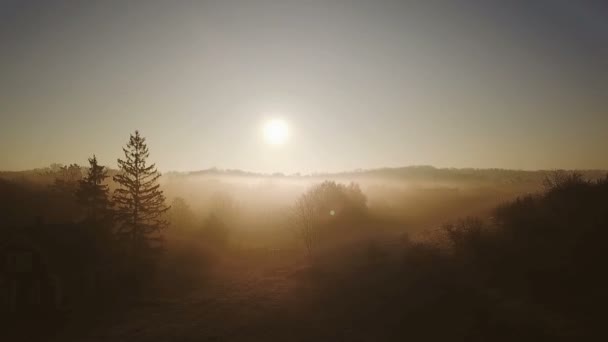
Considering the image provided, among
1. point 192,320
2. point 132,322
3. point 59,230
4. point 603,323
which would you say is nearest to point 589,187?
point 603,323

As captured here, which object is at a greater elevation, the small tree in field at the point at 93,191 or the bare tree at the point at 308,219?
the small tree in field at the point at 93,191

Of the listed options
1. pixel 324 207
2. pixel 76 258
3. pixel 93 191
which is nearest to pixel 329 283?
pixel 76 258

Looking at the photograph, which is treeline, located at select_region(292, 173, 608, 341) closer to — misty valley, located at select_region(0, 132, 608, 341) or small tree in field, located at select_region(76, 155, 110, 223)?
misty valley, located at select_region(0, 132, 608, 341)

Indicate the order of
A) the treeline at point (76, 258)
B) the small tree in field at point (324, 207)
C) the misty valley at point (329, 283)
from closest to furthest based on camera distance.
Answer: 1. the misty valley at point (329, 283)
2. the treeline at point (76, 258)
3. the small tree in field at point (324, 207)

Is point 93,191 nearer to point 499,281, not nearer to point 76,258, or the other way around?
point 76,258

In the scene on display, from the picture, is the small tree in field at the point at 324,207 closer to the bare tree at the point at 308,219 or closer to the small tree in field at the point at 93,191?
the bare tree at the point at 308,219

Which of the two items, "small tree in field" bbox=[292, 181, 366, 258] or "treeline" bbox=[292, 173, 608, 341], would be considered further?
"small tree in field" bbox=[292, 181, 366, 258]

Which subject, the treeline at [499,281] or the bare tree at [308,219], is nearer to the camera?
the treeline at [499,281]

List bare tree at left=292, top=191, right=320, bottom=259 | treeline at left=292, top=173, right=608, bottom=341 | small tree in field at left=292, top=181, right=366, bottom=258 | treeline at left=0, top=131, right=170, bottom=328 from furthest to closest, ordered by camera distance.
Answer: small tree in field at left=292, top=181, right=366, bottom=258
bare tree at left=292, top=191, right=320, bottom=259
treeline at left=0, top=131, right=170, bottom=328
treeline at left=292, top=173, right=608, bottom=341

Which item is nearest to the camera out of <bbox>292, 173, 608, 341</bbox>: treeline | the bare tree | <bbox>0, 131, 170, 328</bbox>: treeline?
<bbox>292, 173, 608, 341</bbox>: treeline

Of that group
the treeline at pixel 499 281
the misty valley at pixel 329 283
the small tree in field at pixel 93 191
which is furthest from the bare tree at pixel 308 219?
the small tree in field at pixel 93 191

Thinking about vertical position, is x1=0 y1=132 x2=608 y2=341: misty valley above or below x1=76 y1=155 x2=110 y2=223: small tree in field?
below

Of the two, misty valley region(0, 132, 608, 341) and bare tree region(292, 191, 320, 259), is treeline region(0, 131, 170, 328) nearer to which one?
misty valley region(0, 132, 608, 341)

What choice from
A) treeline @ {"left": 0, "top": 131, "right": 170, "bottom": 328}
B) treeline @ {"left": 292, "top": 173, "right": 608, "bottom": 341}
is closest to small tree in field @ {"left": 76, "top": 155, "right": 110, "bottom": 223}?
treeline @ {"left": 0, "top": 131, "right": 170, "bottom": 328}
